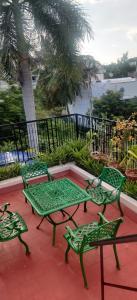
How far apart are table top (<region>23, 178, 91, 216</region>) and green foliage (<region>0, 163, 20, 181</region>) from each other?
128 cm

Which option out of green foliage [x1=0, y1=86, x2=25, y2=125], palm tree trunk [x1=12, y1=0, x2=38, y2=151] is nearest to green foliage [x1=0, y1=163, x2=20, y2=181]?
palm tree trunk [x1=12, y1=0, x2=38, y2=151]

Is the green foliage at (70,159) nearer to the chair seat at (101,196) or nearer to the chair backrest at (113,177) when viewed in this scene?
the chair backrest at (113,177)

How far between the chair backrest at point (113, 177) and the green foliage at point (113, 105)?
12.3 meters

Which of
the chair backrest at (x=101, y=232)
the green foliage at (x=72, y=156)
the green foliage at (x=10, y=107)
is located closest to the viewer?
the chair backrest at (x=101, y=232)

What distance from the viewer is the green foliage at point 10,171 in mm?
4523

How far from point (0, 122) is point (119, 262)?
10.8 metres

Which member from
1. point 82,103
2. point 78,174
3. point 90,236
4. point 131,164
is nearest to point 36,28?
point 78,174

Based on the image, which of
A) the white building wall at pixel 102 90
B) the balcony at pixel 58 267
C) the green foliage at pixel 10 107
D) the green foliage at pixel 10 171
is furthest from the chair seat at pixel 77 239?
the white building wall at pixel 102 90

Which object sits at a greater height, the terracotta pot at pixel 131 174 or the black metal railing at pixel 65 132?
the black metal railing at pixel 65 132

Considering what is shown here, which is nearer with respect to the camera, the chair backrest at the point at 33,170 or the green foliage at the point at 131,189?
the green foliage at the point at 131,189

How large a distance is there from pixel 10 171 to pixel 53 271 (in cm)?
237

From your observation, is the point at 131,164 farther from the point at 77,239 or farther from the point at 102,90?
the point at 102,90

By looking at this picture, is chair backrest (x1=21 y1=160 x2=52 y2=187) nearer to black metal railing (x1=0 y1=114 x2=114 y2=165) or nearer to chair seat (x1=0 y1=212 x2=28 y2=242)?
chair seat (x1=0 y1=212 x2=28 y2=242)

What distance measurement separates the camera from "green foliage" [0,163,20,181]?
452 cm
